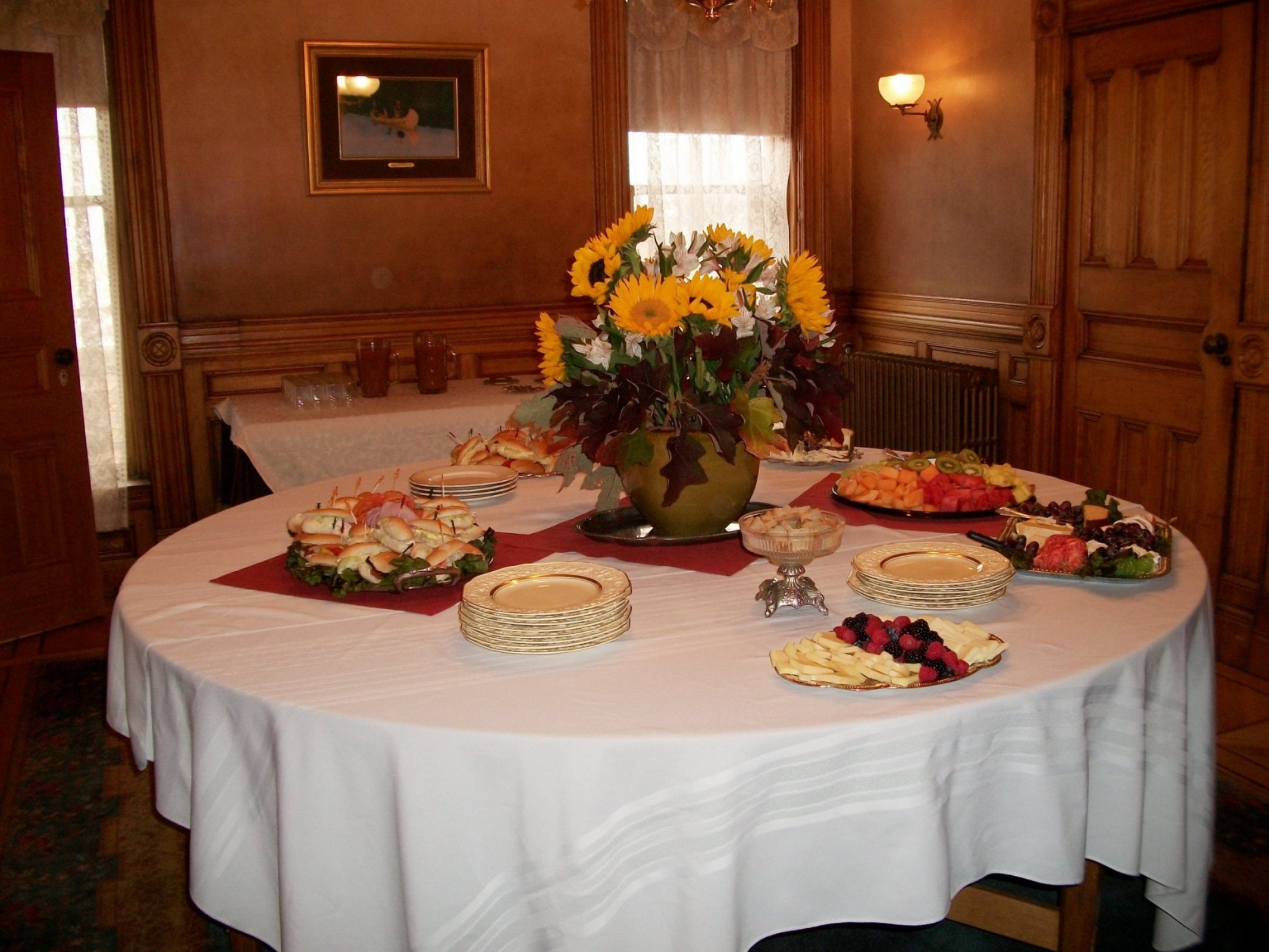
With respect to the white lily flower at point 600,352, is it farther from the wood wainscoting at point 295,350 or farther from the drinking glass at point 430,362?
the wood wainscoting at point 295,350

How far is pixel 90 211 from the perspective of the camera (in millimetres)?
5320

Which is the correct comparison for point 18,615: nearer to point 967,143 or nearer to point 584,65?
point 584,65

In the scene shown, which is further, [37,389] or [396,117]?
[396,117]

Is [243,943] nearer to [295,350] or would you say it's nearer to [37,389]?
[37,389]

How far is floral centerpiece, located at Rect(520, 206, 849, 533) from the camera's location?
2180 millimetres

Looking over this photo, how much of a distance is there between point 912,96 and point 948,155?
1.11 ft

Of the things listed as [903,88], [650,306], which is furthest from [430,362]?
[650,306]

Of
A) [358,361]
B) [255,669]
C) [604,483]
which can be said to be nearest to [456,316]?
[358,361]

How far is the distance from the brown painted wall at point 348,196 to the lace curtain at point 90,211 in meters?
0.28

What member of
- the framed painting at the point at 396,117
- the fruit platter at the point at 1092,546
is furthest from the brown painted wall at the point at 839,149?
the fruit platter at the point at 1092,546

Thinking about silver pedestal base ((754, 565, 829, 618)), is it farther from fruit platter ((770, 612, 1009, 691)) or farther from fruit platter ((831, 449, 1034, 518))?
fruit platter ((831, 449, 1034, 518))

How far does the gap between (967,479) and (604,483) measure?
30.9 inches

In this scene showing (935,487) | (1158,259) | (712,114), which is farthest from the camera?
(712,114)

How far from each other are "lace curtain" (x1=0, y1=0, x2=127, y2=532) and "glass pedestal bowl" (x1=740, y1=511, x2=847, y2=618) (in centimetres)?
412
